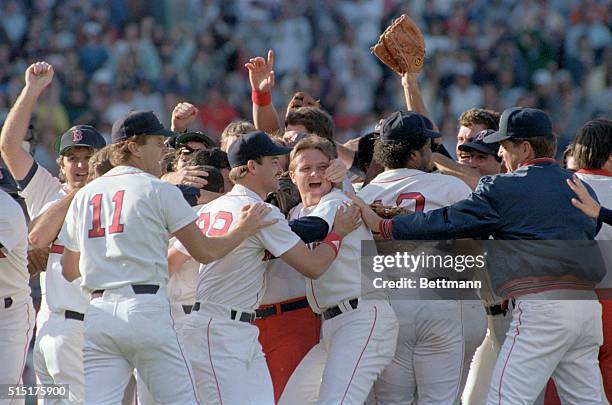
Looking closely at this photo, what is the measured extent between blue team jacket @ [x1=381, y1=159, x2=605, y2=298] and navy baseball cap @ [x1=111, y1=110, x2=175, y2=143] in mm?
1526

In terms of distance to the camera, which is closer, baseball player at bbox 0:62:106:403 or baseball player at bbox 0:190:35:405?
baseball player at bbox 0:62:106:403

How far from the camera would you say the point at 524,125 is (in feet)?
19.4

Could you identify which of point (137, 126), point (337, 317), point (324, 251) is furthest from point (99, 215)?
point (337, 317)

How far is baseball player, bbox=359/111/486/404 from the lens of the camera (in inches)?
244

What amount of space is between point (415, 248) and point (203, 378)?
4.95ft

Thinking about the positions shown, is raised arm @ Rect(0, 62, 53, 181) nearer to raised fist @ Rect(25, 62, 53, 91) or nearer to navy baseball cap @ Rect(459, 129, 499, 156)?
raised fist @ Rect(25, 62, 53, 91)

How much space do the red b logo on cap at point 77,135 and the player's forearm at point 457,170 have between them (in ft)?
7.36

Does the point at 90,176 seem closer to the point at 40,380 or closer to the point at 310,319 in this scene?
the point at 40,380

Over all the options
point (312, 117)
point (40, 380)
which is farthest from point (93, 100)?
point (40, 380)

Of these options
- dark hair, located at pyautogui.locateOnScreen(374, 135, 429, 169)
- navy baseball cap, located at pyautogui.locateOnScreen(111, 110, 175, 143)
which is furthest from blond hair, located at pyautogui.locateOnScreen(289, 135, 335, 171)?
navy baseball cap, located at pyautogui.locateOnScreen(111, 110, 175, 143)

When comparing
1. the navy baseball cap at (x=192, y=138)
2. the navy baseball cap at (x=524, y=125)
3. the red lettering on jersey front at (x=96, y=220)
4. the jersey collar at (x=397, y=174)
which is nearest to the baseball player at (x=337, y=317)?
the jersey collar at (x=397, y=174)

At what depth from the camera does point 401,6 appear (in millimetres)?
15820

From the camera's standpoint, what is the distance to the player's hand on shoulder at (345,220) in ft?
19.4

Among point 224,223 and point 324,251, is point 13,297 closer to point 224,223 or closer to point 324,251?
point 224,223
